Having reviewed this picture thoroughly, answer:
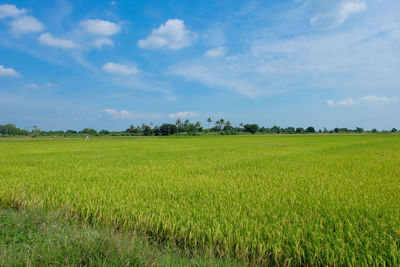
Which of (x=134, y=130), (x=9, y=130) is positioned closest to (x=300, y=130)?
(x=134, y=130)

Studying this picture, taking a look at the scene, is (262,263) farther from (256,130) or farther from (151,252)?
(256,130)

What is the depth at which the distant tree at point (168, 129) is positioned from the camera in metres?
96.1

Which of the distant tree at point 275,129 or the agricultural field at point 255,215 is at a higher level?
the distant tree at point 275,129

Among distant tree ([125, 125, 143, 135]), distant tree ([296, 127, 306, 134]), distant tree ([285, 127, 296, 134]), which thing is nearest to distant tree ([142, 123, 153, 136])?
distant tree ([125, 125, 143, 135])

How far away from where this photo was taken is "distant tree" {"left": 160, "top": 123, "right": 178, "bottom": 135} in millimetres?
96062

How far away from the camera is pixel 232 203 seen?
326 centimetres

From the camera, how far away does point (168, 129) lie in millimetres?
96438

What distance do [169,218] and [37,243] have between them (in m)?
1.35

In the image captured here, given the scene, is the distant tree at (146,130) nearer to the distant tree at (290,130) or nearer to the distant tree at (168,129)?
the distant tree at (168,129)

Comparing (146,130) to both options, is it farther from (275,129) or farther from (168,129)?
(275,129)

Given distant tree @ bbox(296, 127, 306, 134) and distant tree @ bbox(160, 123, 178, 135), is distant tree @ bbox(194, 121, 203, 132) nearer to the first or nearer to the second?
distant tree @ bbox(160, 123, 178, 135)

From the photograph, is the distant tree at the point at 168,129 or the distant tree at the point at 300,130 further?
the distant tree at the point at 300,130

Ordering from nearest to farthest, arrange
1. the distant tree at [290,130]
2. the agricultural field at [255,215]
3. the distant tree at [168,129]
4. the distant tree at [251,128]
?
the agricultural field at [255,215] → the distant tree at [168,129] → the distant tree at [251,128] → the distant tree at [290,130]

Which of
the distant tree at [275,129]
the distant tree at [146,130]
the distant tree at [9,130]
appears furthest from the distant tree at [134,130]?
the distant tree at [275,129]
